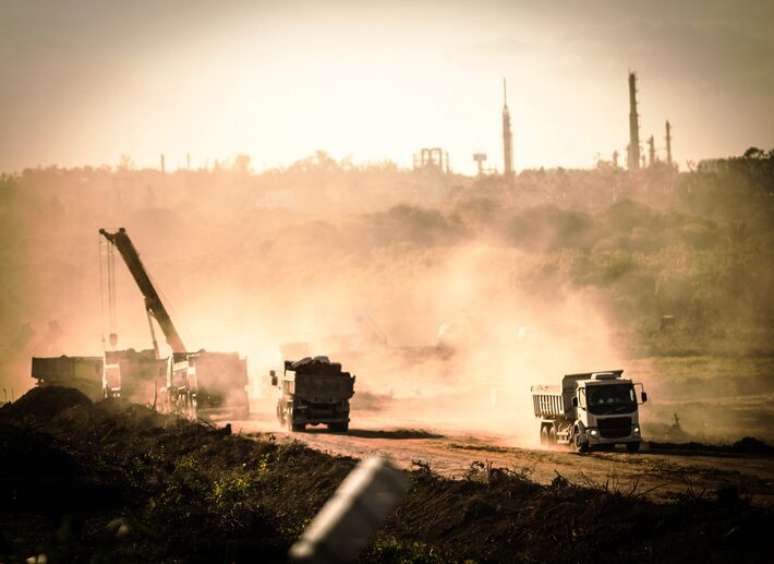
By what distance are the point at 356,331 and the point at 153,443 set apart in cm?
6843

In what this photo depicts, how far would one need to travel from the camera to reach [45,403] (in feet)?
213

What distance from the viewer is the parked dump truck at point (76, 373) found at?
7875cm

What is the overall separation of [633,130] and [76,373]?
115 metres

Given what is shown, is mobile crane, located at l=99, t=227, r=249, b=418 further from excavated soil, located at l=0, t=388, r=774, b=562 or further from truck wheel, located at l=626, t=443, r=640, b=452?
truck wheel, located at l=626, t=443, r=640, b=452

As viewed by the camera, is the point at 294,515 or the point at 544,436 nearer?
the point at 294,515

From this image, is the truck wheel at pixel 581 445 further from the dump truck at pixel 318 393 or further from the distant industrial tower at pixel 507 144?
the distant industrial tower at pixel 507 144

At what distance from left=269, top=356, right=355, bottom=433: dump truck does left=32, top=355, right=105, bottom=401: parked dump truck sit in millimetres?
30772

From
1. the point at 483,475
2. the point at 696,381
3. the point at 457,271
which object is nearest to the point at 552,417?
the point at 483,475

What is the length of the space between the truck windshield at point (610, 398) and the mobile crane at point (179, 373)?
26740 millimetres

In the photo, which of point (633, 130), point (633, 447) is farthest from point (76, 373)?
point (633, 130)

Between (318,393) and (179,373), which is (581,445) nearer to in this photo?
(318,393)

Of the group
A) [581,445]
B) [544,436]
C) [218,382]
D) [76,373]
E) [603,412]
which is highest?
[218,382]

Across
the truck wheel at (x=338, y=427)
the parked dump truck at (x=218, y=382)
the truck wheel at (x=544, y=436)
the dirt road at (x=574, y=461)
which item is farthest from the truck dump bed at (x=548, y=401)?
the parked dump truck at (x=218, y=382)

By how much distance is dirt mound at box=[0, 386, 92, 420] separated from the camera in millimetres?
63250
